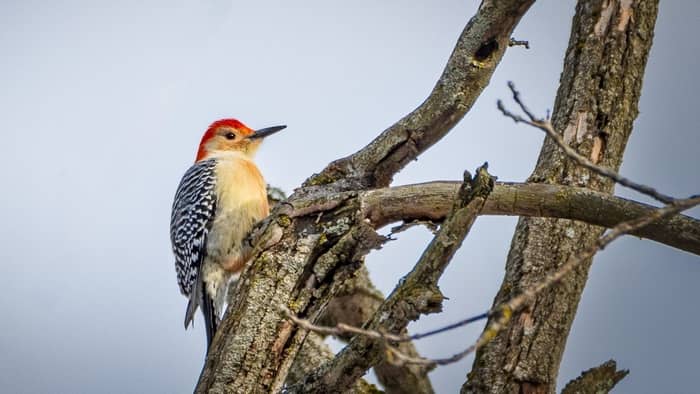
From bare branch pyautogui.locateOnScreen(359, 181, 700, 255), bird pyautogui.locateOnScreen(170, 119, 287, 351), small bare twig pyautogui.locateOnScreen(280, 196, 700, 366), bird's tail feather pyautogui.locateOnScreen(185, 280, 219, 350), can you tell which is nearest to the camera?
→ small bare twig pyautogui.locateOnScreen(280, 196, 700, 366)

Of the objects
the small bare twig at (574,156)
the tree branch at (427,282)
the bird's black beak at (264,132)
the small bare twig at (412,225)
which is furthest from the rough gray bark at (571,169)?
the bird's black beak at (264,132)

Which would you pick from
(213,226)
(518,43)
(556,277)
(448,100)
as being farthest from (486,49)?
(213,226)

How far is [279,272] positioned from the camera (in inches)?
170

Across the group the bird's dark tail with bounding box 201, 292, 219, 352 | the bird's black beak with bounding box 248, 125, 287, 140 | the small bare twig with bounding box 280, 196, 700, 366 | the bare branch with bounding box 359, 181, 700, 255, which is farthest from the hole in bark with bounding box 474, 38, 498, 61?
the bird's black beak with bounding box 248, 125, 287, 140

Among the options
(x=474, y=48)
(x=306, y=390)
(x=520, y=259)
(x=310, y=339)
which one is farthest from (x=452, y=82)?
(x=310, y=339)

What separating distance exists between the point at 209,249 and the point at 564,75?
10.3 ft

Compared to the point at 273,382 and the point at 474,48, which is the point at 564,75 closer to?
the point at 474,48

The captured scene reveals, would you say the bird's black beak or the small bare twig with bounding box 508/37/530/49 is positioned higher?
the bird's black beak

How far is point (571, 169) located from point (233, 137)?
393cm

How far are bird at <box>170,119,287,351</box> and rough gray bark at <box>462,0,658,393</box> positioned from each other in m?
2.40

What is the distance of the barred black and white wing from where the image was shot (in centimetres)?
699

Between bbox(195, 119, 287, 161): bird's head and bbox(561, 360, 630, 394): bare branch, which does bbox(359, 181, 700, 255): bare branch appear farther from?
bbox(195, 119, 287, 161): bird's head

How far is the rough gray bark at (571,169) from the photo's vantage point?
189 inches

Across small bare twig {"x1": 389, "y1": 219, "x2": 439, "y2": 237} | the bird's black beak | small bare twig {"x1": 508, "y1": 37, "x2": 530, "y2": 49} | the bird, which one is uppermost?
the bird's black beak
